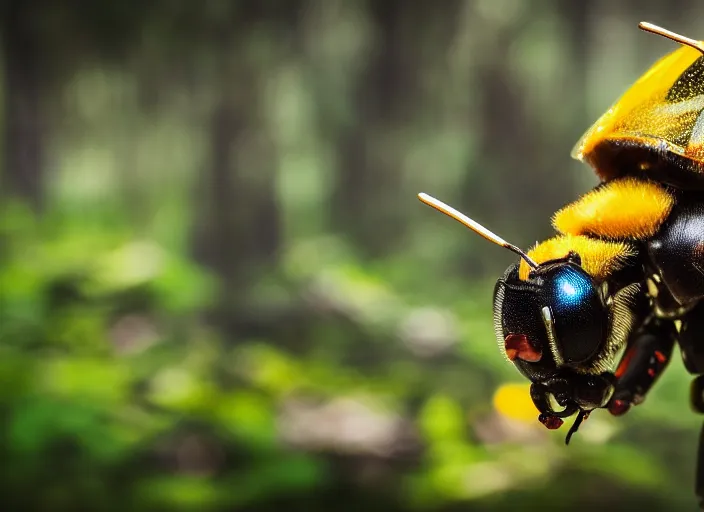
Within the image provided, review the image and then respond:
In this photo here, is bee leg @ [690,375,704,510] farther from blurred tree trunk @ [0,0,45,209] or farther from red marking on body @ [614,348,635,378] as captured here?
blurred tree trunk @ [0,0,45,209]

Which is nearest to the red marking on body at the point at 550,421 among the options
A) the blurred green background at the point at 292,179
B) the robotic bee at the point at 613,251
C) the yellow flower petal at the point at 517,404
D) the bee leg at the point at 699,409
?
the robotic bee at the point at 613,251

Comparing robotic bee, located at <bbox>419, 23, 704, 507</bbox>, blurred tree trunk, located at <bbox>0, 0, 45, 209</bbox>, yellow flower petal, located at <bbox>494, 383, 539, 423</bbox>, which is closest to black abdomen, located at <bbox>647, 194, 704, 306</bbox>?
robotic bee, located at <bbox>419, 23, 704, 507</bbox>

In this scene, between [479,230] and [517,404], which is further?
[517,404]

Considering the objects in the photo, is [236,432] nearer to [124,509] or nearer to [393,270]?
[124,509]

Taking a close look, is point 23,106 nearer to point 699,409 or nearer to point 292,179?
point 292,179

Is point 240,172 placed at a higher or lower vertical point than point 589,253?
higher

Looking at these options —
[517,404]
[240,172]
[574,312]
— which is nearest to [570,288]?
[574,312]

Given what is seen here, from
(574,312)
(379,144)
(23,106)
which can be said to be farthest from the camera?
(379,144)

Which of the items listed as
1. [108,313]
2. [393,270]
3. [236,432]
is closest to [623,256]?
[236,432]
